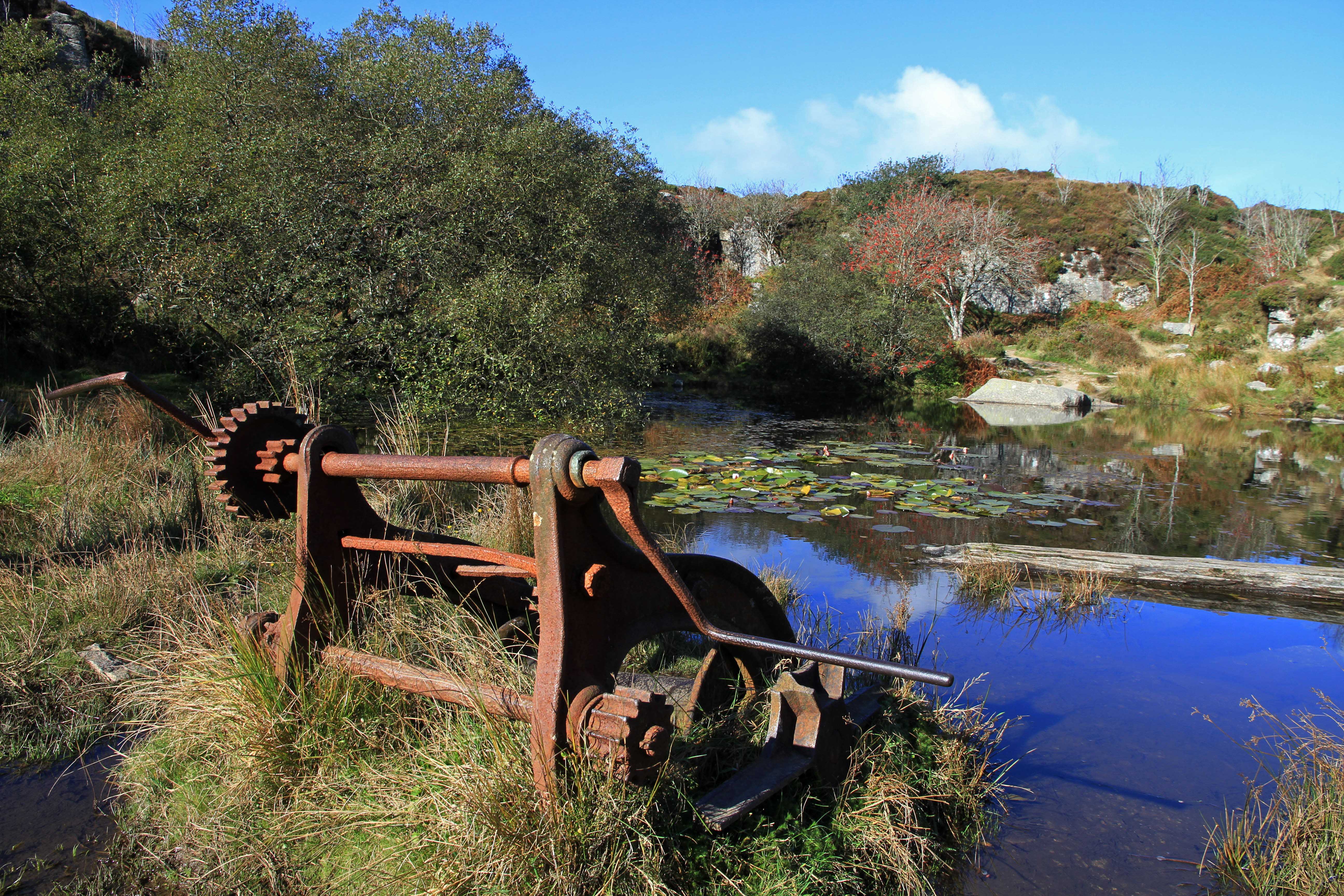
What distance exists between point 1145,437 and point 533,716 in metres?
17.2

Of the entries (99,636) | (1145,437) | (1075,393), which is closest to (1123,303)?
(1075,393)

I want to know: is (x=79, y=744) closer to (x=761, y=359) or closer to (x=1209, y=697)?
(x=1209, y=697)

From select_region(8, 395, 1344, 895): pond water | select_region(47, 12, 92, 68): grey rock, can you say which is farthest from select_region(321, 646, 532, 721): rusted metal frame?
select_region(47, 12, 92, 68): grey rock

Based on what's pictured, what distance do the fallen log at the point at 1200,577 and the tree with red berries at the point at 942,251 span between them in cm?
1970

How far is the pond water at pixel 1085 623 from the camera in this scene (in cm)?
313

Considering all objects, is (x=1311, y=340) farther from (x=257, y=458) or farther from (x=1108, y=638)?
(x=257, y=458)

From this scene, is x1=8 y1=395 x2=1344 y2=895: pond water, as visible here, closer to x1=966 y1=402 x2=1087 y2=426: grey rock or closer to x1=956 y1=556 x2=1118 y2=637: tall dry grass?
x1=956 y1=556 x2=1118 y2=637: tall dry grass

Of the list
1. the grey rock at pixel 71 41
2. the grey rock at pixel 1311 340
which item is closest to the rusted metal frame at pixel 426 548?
the grey rock at pixel 71 41

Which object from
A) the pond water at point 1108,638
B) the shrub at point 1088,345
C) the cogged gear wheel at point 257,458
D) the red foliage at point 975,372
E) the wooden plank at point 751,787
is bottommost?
the pond water at point 1108,638

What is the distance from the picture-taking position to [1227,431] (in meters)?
17.4

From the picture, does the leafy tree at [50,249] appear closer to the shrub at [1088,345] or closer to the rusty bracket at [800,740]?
the rusty bracket at [800,740]

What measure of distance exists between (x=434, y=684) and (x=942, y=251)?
29053 mm

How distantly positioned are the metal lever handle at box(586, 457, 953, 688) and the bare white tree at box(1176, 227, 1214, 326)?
35031mm

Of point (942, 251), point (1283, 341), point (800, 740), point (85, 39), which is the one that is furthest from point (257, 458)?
point (85, 39)
